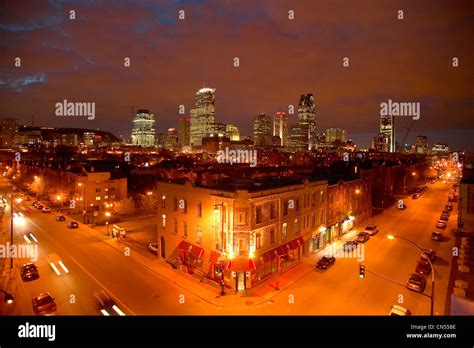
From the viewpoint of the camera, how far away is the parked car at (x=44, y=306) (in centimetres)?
1742

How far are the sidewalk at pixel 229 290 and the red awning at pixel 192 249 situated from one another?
6.17ft

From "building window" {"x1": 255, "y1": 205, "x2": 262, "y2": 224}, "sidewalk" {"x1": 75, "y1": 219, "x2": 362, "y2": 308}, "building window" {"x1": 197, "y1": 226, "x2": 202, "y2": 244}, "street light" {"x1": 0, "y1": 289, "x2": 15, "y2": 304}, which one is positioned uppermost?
"building window" {"x1": 255, "y1": 205, "x2": 262, "y2": 224}

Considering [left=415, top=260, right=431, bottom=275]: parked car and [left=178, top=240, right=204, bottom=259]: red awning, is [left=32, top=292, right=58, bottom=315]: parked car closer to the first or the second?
[left=178, top=240, right=204, bottom=259]: red awning

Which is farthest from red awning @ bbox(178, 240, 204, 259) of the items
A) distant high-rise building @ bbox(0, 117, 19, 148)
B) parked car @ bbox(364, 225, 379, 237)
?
distant high-rise building @ bbox(0, 117, 19, 148)

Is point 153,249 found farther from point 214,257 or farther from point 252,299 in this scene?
Result: point 252,299

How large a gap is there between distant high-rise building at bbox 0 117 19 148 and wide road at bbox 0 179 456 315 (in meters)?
140

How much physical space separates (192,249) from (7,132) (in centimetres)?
16936

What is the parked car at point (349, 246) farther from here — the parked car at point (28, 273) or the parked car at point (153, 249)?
the parked car at point (28, 273)

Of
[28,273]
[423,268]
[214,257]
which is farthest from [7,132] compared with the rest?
[423,268]

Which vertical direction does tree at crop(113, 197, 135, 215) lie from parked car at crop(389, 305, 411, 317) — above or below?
above

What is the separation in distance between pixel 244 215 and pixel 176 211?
8.03m

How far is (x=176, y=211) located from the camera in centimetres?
2670

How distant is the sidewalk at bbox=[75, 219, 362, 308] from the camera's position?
1992cm

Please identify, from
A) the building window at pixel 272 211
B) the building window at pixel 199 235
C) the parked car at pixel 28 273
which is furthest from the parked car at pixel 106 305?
the building window at pixel 272 211
